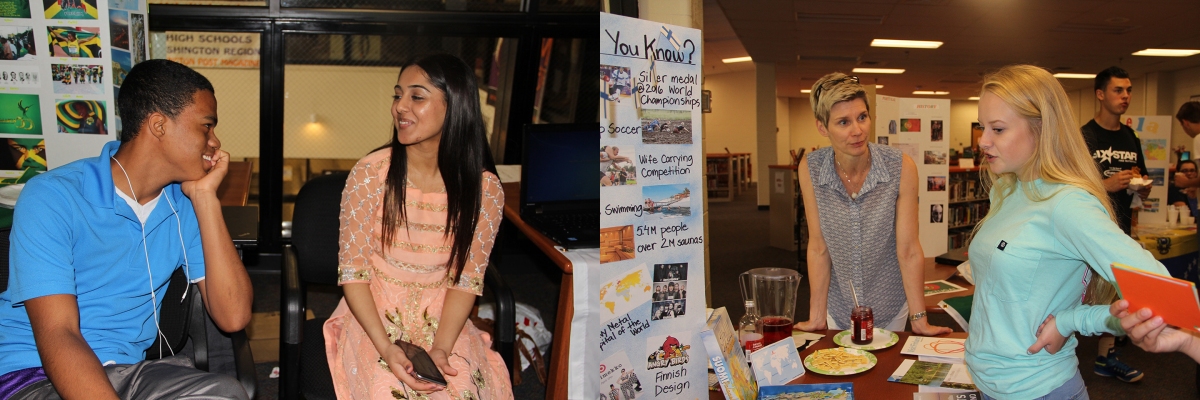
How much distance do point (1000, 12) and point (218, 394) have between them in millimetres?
8407

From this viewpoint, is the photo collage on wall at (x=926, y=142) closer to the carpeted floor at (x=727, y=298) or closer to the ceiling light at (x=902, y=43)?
the carpeted floor at (x=727, y=298)

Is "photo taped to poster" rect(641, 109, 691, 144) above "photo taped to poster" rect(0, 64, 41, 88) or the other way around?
the other way around

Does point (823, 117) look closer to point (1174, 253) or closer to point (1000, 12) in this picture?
point (1174, 253)

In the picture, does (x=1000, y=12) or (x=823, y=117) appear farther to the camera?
(x=1000, y=12)

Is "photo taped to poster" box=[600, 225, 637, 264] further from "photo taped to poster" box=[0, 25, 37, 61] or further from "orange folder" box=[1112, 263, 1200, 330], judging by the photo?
"photo taped to poster" box=[0, 25, 37, 61]

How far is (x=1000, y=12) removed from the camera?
7.91 m

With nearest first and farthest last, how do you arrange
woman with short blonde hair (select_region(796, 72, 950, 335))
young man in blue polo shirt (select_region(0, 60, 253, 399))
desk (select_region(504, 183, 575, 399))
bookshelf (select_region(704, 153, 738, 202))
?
1. young man in blue polo shirt (select_region(0, 60, 253, 399))
2. woman with short blonde hair (select_region(796, 72, 950, 335))
3. desk (select_region(504, 183, 575, 399))
4. bookshelf (select_region(704, 153, 738, 202))

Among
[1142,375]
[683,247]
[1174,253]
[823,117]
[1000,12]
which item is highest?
[1000,12]

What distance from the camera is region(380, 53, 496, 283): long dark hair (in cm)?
205

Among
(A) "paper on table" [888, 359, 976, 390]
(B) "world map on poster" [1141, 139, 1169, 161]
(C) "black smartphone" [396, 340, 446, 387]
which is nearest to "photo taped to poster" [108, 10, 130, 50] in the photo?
(C) "black smartphone" [396, 340, 446, 387]

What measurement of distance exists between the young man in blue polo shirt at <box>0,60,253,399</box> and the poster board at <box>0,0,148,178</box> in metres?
1.02

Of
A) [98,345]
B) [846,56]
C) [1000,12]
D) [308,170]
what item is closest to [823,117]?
[98,345]

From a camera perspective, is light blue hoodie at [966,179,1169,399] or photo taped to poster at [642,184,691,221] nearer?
light blue hoodie at [966,179,1169,399]

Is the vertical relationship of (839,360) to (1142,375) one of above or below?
above
